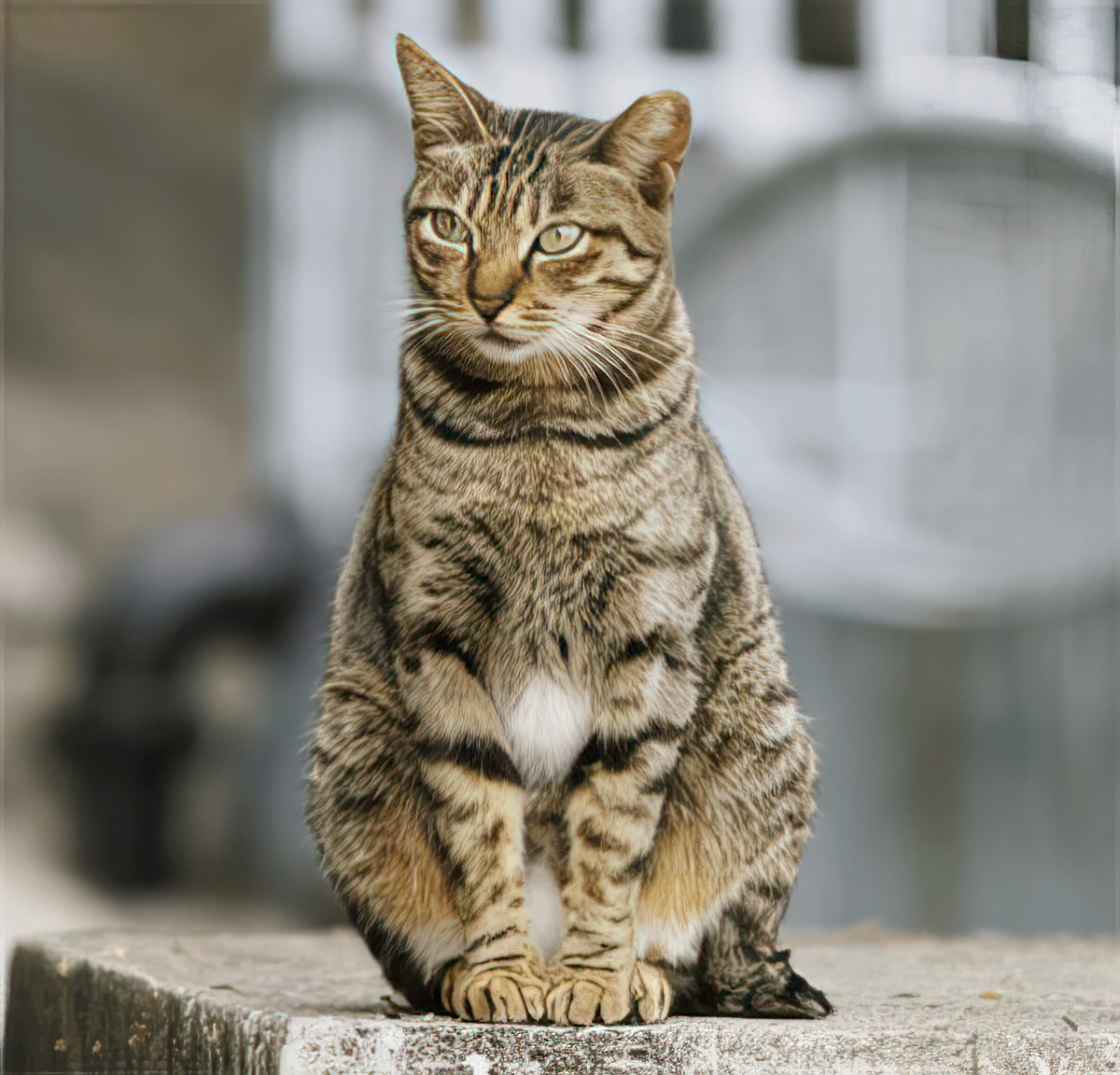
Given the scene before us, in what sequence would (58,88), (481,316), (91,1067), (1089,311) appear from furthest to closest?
1. (58,88)
2. (1089,311)
3. (91,1067)
4. (481,316)

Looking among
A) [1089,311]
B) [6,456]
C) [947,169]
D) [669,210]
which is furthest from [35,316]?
[669,210]

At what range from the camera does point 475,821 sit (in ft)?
5.72

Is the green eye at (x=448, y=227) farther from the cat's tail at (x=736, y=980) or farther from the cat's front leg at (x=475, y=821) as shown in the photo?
the cat's tail at (x=736, y=980)

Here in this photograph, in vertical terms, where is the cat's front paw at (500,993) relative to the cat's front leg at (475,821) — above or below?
below

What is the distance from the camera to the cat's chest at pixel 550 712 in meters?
1.75

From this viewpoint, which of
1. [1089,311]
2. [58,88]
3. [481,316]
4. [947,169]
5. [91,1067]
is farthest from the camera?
[58,88]

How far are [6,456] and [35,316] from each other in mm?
568

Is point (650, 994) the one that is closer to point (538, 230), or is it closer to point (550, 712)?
point (550, 712)

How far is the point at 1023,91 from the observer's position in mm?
2977

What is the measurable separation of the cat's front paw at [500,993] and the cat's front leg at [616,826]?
0.11 feet

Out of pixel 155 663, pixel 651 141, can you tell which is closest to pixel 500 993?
pixel 651 141

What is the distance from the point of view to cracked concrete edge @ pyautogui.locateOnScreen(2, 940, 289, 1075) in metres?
1.77

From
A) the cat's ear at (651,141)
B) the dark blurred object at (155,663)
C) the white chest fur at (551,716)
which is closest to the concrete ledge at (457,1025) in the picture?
the white chest fur at (551,716)

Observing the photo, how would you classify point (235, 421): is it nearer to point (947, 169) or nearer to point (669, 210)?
point (947, 169)
